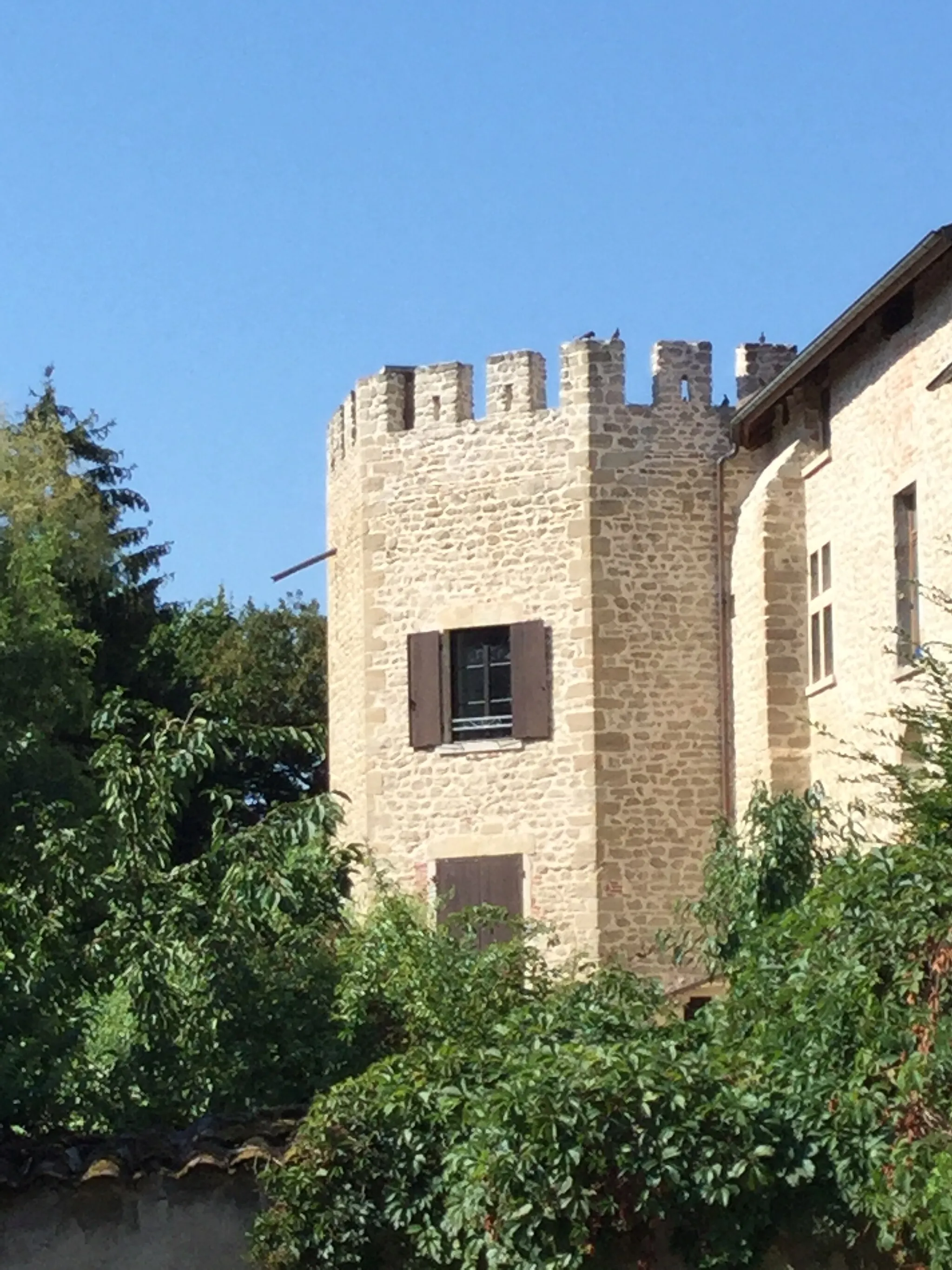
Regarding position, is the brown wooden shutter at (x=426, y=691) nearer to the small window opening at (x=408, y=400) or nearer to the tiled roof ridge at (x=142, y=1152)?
the small window opening at (x=408, y=400)

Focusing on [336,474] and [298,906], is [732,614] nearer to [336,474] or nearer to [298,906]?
[336,474]

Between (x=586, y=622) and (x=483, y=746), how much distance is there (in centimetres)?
143

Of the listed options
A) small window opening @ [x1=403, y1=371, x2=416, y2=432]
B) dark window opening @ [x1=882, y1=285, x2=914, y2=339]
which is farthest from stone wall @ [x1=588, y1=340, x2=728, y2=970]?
dark window opening @ [x1=882, y1=285, x2=914, y2=339]

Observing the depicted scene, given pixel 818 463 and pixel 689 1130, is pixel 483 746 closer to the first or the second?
pixel 818 463

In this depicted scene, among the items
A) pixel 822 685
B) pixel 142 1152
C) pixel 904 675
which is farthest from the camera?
pixel 822 685

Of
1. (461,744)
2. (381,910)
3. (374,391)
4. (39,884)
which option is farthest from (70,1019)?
(374,391)

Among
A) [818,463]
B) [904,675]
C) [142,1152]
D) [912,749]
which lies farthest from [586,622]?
[142,1152]

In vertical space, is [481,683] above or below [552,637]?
below

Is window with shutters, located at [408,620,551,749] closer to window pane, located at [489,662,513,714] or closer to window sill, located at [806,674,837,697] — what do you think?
window pane, located at [489,662,513,714]

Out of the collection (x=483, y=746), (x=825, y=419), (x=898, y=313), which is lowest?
(x=483, y=746)

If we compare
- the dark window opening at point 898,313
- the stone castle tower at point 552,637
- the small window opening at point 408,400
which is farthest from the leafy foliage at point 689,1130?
the small window opening at point 408,400

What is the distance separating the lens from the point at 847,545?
1852 centimetres

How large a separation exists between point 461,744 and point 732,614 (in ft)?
8.61

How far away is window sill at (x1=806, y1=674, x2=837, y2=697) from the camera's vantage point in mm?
18750
